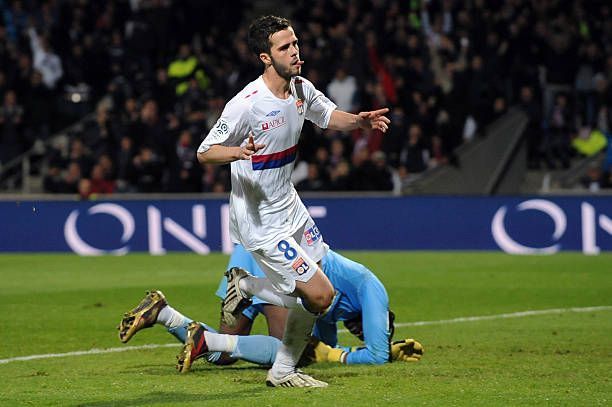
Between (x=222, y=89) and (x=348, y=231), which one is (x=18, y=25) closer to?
(x=222, y=89)

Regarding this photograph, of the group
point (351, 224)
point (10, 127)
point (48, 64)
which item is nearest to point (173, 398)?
point (351, 224)

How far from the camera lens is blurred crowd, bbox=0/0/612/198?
20.7m

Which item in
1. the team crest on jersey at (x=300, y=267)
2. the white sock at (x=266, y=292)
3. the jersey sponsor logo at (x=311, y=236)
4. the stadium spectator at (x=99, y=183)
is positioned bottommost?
the stadium spectator at (x=99, y=183)

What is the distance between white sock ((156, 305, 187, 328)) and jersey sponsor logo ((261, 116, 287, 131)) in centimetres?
159

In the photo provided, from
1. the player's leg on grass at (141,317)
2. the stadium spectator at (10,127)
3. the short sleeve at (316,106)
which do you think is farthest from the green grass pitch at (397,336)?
the stadium spectator at (10,127)

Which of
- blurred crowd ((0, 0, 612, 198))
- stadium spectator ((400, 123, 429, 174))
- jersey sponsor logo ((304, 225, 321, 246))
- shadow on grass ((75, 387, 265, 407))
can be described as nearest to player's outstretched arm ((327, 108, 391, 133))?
jersey sponsor logo ((304, 225, 321, 246))

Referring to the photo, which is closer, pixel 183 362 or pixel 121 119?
pixel 183 362

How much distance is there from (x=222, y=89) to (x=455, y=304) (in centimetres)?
1030

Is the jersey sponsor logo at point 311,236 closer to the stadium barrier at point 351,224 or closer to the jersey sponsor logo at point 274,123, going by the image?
the jersey sponsor logo at point 274,123

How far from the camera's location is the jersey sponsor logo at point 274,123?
7402 millimetres

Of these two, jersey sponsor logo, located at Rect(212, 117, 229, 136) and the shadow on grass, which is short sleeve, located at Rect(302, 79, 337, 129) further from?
the shadow on grass

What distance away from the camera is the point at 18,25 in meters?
25.2

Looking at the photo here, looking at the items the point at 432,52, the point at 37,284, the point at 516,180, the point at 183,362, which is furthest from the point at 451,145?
the point at 183,362

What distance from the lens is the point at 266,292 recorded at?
7605 millimetres
